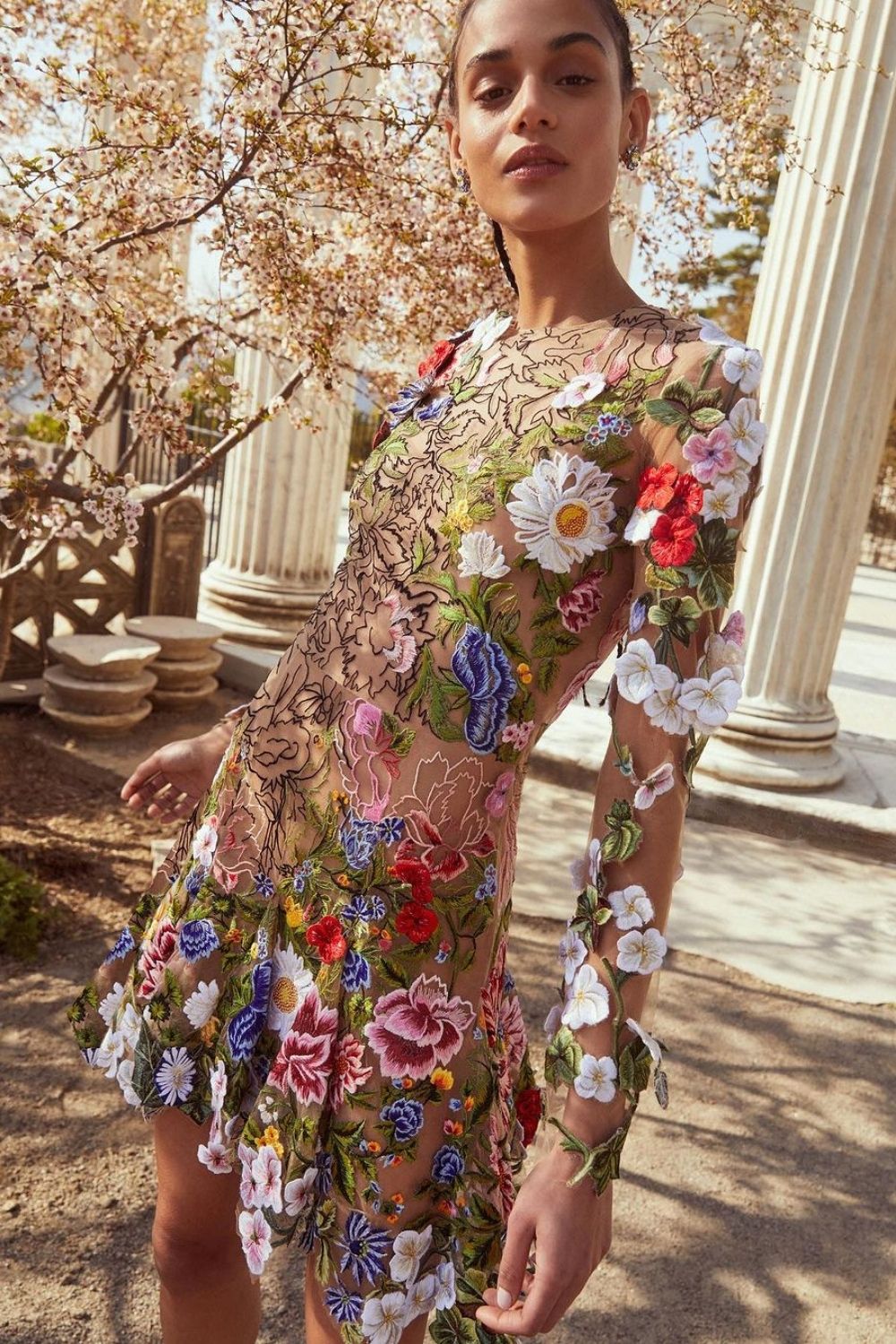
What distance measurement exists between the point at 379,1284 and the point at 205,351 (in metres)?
3.41

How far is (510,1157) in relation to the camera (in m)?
1.57

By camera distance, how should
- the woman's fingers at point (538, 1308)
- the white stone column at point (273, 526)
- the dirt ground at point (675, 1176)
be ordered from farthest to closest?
the white stone column at point (273, 526) < the dirt ground at point (675, 1176) < the woman's fingers at point (538, 1308)

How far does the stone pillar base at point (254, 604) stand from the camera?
824 centimetres

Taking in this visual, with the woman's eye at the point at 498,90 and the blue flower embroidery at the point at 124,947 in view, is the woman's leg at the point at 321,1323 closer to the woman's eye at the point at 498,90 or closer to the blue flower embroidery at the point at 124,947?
the blue flower embroidery at the point at 124,947

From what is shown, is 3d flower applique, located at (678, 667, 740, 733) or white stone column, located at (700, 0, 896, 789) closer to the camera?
3d flower applique, located at (678, 667, 740, 733)

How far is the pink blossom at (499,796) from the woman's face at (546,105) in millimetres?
685

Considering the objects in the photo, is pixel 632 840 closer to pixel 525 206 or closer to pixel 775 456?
pixel 525 206

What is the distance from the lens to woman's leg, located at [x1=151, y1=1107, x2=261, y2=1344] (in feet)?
5.26

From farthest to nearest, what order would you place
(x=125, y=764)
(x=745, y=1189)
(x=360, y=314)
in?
(x=125, y=764)
(x=360, y=314)
(x=745, y=1189)

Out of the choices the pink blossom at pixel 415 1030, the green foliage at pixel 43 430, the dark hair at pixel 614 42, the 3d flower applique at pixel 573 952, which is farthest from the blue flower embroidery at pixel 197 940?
the green foliage at pixel 43 430

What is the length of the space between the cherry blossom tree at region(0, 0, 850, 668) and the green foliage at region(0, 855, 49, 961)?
1227 millimetres

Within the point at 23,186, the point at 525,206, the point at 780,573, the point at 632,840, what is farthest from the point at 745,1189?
the point at 780,573

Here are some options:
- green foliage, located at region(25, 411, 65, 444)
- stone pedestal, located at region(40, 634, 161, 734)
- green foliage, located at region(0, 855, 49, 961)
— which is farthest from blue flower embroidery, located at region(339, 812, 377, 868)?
green foliage, located at region(25, 411, 65, 444)

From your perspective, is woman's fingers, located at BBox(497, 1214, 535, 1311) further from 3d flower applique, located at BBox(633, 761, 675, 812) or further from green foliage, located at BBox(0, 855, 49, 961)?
green foliage, located at BBox(0, 855, 49, 961)
